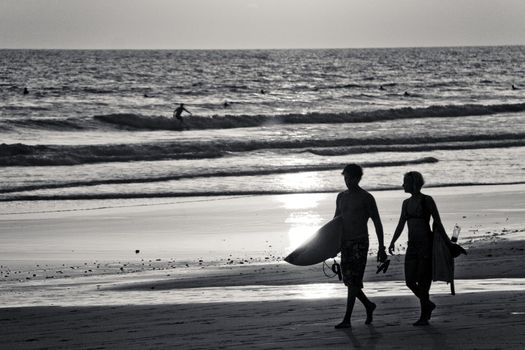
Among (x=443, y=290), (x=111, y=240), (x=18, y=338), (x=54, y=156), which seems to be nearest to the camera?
(x=18, y=338)

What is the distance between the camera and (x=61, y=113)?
174 ft

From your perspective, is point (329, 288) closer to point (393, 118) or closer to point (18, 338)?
point (18, 338)

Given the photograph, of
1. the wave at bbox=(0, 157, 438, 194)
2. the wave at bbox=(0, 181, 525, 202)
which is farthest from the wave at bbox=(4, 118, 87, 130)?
the wave at bbox=(0, 181, 525, 202)

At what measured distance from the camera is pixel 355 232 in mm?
8898

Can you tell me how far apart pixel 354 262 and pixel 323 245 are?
32 cm

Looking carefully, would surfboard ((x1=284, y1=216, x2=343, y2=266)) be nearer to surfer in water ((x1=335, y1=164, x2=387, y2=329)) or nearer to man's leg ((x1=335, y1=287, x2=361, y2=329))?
surfer in water ((x1=335, y1=164, x2=387, y2=329))

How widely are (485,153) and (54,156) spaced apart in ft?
45.4

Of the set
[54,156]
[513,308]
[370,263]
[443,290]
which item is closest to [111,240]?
[370,263]

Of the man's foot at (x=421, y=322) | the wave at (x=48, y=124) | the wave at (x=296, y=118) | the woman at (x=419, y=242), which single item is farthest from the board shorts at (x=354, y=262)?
the wave at (x=296, y=118)

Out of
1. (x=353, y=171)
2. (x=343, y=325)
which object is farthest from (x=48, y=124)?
(x=343, y=325)

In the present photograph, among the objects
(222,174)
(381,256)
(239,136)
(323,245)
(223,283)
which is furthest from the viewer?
(239,136)

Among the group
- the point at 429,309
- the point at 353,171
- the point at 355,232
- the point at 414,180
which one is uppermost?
the point at 353,171

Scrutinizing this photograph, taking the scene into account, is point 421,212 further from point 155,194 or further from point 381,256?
point 155,194

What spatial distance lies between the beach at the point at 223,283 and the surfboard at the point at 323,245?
0.55 metres
